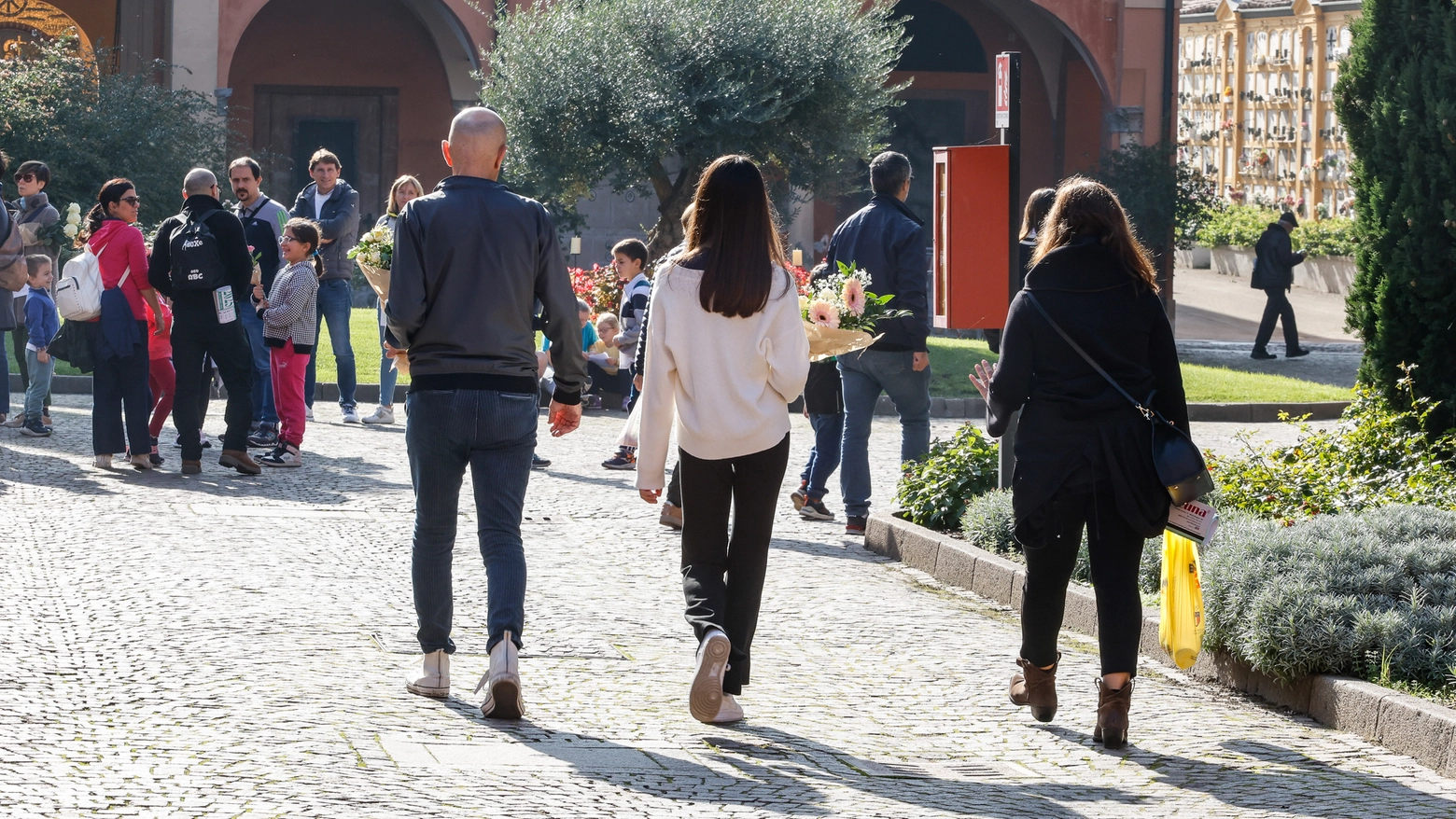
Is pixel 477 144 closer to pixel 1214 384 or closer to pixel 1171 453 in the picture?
pixel 1171 453

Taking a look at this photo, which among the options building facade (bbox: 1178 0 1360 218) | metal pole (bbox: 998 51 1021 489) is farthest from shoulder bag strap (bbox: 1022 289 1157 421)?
building facade (bbox: 1178 0 1360 218)

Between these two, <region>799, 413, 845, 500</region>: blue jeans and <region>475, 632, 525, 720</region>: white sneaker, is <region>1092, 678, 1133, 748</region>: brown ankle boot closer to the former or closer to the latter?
<region>475, 632, 525, 720</region>: white sneaker

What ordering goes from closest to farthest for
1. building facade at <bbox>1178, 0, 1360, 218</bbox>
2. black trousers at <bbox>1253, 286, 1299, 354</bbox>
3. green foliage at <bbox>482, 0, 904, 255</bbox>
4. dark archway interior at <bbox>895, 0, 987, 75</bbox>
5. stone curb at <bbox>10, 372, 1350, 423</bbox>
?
stone curb at <bbox>10, 372, 1350, 423</bbox>, green foliage at <bbox>482, 0, 904, 255</bbox>, black trousers at <bbox>1253, 286, 1299, 354</bbox>, dark archway interior at <bbox>895, 0, 987, 75</bbox>, building facade at <bbox>1178, 0, 1360, 218</bbox>

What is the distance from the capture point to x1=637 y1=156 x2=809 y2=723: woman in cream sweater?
538 cm

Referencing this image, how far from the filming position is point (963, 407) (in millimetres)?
15922

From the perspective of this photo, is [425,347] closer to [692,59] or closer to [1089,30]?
[692,59]

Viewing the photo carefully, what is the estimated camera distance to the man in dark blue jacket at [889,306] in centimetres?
912

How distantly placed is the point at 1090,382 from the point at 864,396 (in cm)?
393

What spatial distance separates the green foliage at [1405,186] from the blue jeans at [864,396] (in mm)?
2437

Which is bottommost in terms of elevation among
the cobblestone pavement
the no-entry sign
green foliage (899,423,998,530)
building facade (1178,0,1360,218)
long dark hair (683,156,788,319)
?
the cobblestone pavement

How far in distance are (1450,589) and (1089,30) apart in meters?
20.8

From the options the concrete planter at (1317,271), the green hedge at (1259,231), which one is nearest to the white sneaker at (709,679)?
the concrete planter at (1317,271)

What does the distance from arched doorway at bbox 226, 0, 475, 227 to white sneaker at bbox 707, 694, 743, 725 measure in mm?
21814

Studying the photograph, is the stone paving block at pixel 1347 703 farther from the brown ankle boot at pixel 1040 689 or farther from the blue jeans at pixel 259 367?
the blue jeans at pixel 259 367
